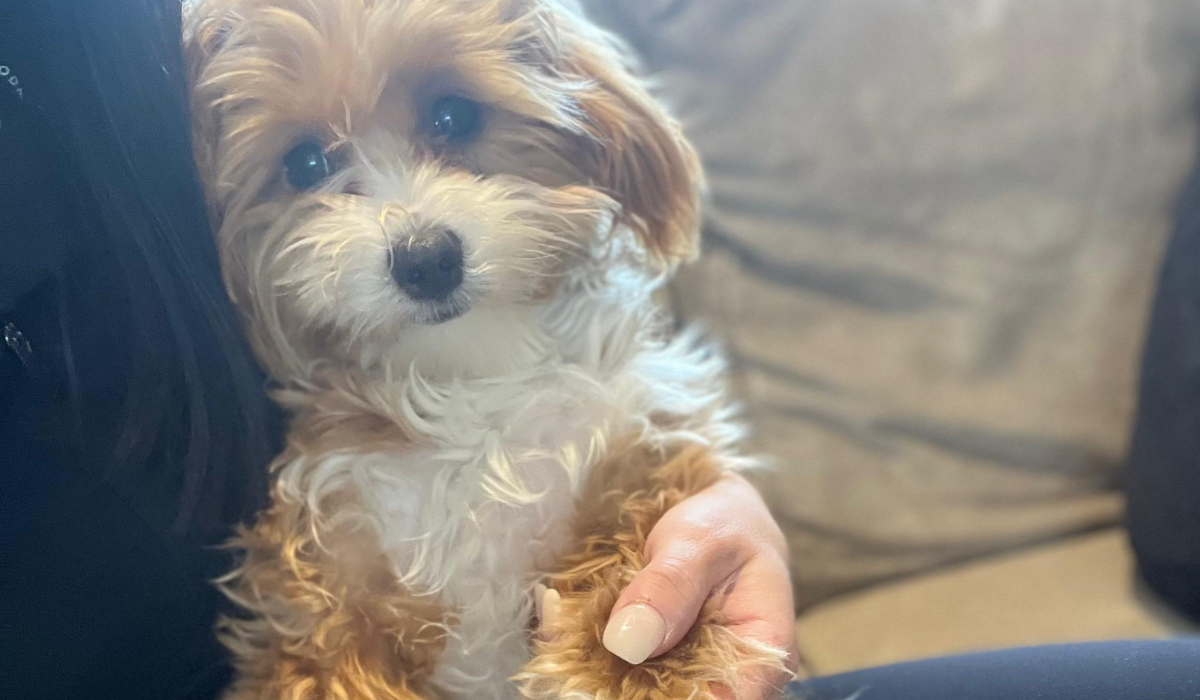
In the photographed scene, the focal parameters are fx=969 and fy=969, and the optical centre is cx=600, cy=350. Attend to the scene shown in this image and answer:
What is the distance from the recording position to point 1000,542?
147 cm

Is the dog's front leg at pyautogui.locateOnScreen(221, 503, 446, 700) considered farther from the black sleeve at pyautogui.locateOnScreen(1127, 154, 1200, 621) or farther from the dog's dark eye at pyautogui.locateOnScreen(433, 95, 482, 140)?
the black sleeve at pyautogui.locateOnScreen(1127, 154, 1200, 621)

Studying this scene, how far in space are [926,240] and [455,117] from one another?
0.84m

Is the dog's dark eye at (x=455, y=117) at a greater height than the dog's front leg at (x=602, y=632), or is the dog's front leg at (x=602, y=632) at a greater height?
the dog's dark eye at (x=455, y=117)

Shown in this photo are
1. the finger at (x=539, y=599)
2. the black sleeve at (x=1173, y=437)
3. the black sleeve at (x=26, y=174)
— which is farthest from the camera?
the black sleeve at (x=1173, y=437)

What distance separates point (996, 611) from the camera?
138cm

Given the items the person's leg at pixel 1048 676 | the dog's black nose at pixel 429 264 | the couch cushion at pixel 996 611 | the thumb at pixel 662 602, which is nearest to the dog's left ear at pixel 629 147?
the dog's black nose at pixel 429 264

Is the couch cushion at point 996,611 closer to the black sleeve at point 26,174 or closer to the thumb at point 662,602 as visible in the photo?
the thumb at point 662,602

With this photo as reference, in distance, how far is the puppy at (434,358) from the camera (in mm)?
735

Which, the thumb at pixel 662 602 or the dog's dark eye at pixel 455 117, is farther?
the dog's dark eye at pixel 455 117

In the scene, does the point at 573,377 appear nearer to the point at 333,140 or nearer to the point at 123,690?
the point at 333,140

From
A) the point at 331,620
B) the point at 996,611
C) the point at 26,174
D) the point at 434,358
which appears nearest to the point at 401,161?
the point at 434,358

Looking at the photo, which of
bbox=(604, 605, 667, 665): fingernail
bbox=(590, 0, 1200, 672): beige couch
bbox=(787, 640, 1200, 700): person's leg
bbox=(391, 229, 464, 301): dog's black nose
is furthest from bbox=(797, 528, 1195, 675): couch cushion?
bbox=(391, 229, 464, 301): dog's black nose

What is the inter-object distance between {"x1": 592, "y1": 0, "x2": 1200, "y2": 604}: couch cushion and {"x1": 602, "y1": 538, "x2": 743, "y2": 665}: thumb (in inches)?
27.6

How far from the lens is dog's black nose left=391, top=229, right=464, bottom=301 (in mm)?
725
